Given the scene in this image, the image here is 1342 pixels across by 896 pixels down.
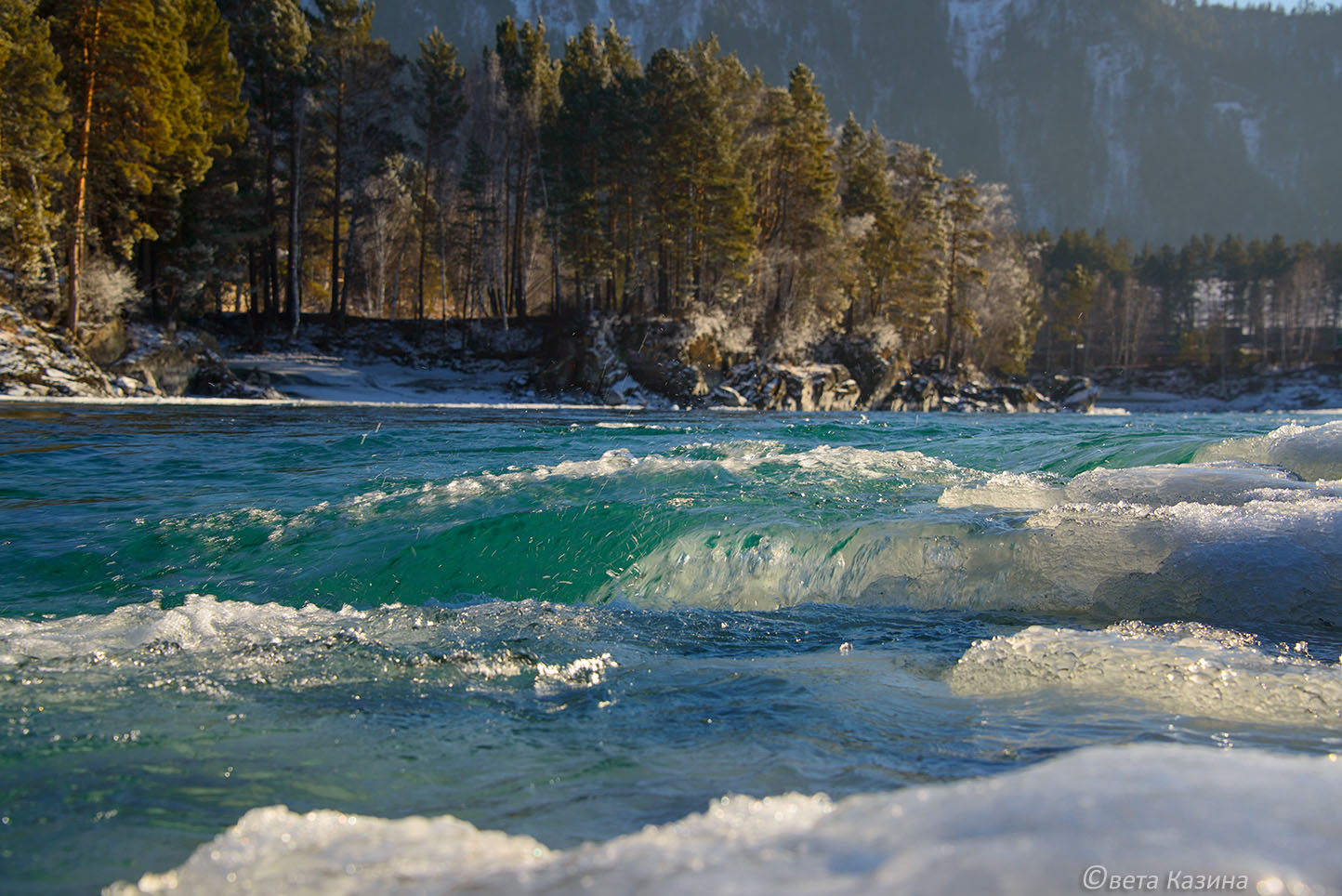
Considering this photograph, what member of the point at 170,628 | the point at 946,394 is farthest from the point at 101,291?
the point at 946,394

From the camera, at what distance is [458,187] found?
34.6 m

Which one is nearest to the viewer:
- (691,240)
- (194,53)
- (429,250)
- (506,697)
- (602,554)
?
(506,697)

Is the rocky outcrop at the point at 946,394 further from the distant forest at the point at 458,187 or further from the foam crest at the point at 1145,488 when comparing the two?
the foam crest at the point at 1145,488

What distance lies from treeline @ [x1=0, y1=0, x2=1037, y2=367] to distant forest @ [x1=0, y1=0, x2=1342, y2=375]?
0.10 metres

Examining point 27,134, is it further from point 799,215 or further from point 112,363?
point 799,215

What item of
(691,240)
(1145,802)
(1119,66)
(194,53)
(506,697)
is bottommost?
(506,697)


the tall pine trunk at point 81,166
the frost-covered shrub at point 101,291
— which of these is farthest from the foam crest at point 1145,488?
the frost-covered shrub at point 101,291

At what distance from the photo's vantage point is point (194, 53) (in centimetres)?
2433

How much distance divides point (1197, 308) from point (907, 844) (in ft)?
284

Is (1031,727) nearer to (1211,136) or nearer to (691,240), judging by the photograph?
(691,240)

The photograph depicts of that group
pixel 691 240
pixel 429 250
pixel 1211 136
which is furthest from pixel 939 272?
pixel 1211 136

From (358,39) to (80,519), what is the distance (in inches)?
1171

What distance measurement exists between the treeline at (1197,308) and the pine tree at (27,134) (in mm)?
61089

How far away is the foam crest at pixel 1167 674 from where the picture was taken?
2.61 metres
